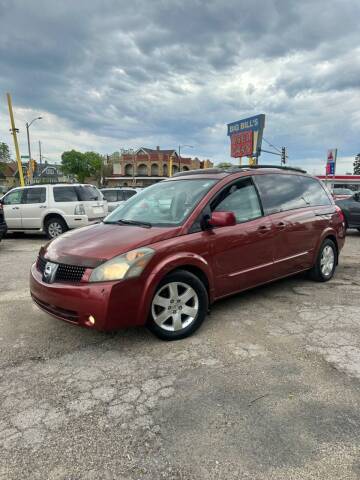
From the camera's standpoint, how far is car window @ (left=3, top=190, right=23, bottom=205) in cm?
1095

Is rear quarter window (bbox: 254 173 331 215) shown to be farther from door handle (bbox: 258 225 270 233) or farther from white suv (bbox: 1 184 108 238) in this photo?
white suv (bbox: 1 184 108 238)

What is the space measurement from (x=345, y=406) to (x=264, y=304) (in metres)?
2.08

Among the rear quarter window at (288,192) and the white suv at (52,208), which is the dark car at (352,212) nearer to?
the rear quarter window at (288,192)

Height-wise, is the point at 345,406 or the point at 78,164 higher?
the point at 78,164

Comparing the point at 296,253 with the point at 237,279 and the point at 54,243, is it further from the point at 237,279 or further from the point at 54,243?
the point at 54,243

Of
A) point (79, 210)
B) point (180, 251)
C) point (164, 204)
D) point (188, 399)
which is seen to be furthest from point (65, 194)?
point (188, 399)

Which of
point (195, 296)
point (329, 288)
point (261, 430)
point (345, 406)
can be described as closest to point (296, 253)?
point (329, 288)

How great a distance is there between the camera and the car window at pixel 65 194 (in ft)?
34.9

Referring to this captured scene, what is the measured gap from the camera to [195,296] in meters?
3.57

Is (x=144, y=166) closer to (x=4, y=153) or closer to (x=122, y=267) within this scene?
(x=4, y=153)

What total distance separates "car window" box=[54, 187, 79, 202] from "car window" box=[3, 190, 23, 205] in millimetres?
1252

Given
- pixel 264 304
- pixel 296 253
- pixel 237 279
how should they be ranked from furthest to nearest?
pixel 296 253 < pixel 264 304 < pixel 237 279

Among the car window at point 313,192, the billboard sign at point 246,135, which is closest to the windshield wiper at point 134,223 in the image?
the car window at point 313,192

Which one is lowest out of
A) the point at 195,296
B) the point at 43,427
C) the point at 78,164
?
the point at 43,427
